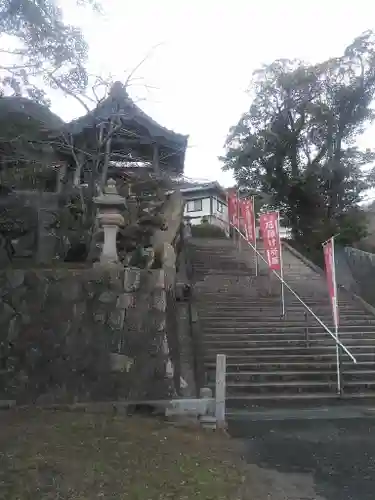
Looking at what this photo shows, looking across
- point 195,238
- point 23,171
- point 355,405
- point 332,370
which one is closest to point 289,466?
point 355,405

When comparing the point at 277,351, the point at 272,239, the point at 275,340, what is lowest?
the point at 277,351

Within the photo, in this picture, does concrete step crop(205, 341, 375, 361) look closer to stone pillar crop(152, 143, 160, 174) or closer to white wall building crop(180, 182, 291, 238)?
stone pillar crop(152, 143, 160, 174)

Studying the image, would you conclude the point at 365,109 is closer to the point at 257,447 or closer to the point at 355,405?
the point at 355,405

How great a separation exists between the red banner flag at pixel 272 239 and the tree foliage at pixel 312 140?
11.6m

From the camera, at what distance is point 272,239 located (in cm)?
1416

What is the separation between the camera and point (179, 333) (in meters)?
11.4

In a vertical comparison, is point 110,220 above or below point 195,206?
below

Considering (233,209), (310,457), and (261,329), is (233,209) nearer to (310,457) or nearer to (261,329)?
(261,329)

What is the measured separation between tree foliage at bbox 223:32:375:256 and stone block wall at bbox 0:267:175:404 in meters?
18.4

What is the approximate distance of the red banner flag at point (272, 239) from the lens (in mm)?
13921

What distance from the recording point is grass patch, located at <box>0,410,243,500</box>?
4.23 meters

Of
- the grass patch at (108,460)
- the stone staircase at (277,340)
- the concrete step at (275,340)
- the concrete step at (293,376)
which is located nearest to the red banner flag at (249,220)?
the stone staircase at (277,340)

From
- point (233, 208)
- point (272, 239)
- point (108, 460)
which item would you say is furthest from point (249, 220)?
point (108, 460)

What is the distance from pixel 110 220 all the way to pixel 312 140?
20.6 meters
